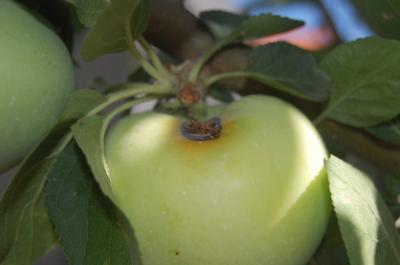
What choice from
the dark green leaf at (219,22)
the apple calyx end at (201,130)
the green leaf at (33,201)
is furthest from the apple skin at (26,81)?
the dark green leaf at (219,22)

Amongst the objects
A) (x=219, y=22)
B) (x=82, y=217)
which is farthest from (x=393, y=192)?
(x=82, y=217)

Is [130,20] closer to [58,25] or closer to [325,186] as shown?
[58,25]

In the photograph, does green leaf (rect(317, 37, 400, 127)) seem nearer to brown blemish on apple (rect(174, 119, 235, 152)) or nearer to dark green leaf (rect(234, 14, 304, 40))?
dark green leaf (rect(234, 14, 304, 40))

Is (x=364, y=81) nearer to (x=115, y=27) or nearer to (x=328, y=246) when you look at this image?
(x=328, y=246)

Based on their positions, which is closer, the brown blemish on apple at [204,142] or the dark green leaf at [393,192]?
the brown blemish on apple at [204,142]

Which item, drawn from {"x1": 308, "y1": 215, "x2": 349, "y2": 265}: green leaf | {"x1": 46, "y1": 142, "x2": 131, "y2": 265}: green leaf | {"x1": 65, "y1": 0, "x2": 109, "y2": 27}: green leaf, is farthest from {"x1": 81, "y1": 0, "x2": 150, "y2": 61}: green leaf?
{"x1": 308, "y1": 215, "x2": 349, "y2": 265}: green leaf

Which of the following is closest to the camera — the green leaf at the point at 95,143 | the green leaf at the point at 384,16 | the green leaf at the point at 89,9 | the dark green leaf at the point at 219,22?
the green leaf at the point at 95,143

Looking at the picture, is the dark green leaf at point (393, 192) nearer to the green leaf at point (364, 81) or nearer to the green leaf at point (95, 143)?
the green leaf at point (364, 81)
